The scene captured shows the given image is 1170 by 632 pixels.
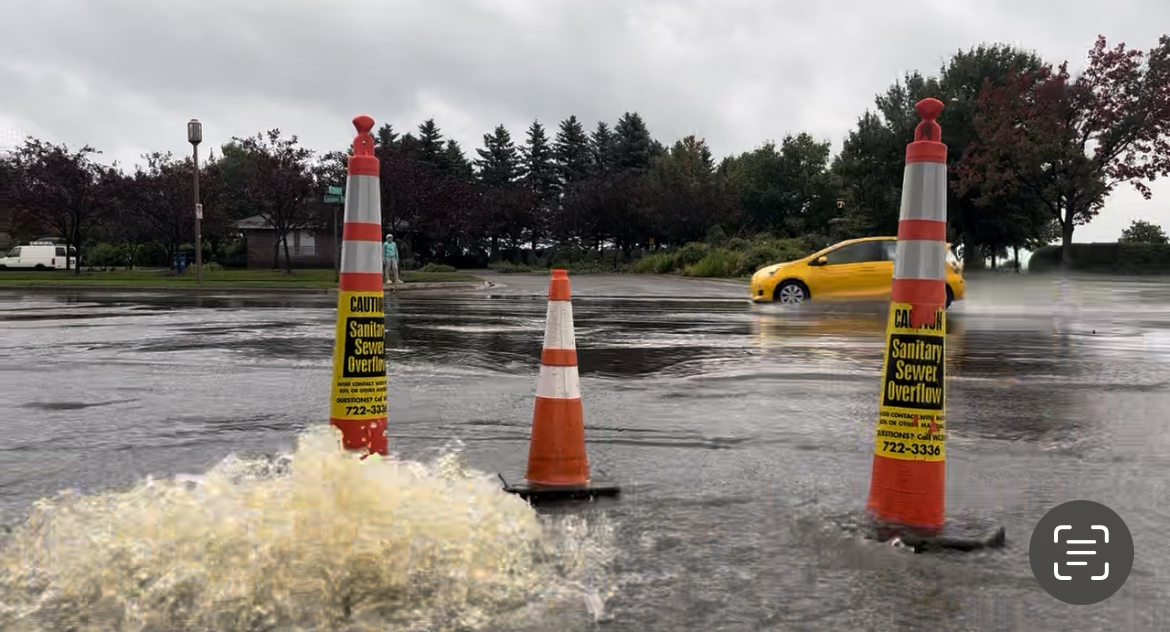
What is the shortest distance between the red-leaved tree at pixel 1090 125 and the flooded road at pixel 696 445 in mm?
A: 27515

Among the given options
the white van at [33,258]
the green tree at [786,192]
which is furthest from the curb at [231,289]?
the green tree at [786,192]

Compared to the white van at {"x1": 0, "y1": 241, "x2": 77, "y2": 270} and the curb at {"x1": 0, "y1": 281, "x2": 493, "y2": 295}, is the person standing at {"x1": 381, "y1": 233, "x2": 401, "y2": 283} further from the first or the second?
the white van at {"x1": 0, "y1": 241, "x2": 77, "y2": 270}

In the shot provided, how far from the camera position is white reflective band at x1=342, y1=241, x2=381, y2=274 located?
4.32 m

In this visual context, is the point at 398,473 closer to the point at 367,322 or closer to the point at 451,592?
the point at 451,592

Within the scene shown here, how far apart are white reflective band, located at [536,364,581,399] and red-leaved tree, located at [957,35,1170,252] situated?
37.2 metres

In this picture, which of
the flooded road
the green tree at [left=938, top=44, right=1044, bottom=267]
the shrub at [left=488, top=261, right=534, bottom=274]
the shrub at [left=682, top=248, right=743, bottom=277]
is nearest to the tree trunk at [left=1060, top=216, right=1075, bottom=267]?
the green tree at [left=938, top=44, right=1044, bottom=267]

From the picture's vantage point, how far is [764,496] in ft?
14.0

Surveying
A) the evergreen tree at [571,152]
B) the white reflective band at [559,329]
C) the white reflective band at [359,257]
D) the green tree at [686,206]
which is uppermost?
the evergreen tree at [571,152]

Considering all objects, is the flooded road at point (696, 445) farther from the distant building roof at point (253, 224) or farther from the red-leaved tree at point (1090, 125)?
the distant building roof at point (253, 224)

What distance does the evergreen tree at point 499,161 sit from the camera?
86.1 meters

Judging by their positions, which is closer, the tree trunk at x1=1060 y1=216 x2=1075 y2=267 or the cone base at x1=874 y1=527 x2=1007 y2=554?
the cone base at x1=874 y1=527 x2=1007 y2=554

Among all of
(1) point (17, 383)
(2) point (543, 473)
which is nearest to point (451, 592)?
(2) point (543, 473)

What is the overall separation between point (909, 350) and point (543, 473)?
5.49 ft

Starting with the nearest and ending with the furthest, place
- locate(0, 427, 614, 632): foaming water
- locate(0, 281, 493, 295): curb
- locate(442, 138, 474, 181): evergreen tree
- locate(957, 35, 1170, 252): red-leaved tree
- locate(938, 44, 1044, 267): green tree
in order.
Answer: locate(0, 427, 614, 632): foaming water, locate(0, 281, 493, 295): curb, locate(957, 35, 1170, 252): red-leaved tree, locate(938, 44, 1044, 267): green tree, locate(442, 138, 474, 181): evergreen tree
